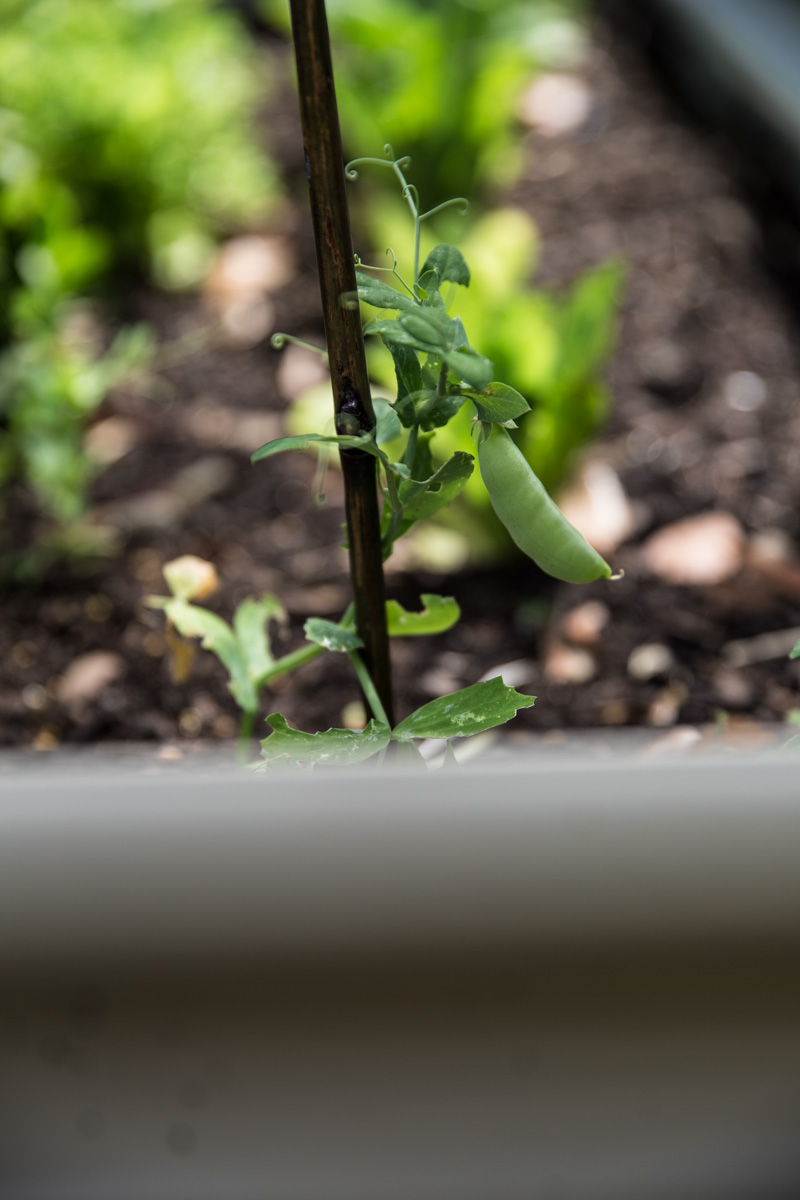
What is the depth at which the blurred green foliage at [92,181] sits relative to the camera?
34.7 inches

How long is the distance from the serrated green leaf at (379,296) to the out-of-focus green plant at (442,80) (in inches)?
40.3

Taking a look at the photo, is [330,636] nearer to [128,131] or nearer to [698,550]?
[698,550]

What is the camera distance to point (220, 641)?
1.73 ft

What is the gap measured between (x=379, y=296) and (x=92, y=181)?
105 cm

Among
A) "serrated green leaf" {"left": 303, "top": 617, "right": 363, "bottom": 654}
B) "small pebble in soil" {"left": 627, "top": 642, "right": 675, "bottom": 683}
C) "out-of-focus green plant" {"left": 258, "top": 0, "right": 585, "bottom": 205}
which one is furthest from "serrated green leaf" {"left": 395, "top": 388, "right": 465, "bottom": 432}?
"out-of-focus green plant" {"left": 258, "top": 0, "right": 585, "bottom": 205}

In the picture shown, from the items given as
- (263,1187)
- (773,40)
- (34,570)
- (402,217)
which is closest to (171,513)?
(34,570)

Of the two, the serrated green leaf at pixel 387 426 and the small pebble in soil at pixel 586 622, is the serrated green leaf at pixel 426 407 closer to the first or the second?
the serrated green leaf at pixel 387 426

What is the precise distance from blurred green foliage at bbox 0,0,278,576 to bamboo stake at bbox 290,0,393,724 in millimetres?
536

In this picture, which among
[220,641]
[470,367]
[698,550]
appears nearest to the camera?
[470,367]

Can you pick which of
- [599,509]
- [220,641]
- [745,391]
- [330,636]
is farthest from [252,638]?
[745,391]

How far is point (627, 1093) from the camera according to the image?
37cm

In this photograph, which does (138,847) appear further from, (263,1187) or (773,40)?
(773,40)

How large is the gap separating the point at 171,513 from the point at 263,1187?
0.70 m

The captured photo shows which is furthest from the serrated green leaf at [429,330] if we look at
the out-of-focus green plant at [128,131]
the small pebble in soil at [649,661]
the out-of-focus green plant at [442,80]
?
the out-of-focus green plant at [442,80]
